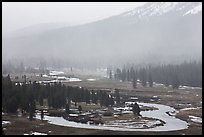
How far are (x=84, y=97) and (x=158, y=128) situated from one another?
4528cm

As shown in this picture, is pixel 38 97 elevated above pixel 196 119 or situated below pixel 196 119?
above

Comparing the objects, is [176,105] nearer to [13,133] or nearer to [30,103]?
[30,103]

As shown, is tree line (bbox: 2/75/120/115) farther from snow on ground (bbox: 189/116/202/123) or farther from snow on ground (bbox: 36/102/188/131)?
snow on ground (bbox: 189/116/202/123)

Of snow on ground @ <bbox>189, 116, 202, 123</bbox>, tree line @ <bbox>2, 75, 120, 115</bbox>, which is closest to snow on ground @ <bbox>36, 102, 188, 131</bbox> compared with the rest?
snow on ground @ <bbox>189, 116, 202, 123</bbox>

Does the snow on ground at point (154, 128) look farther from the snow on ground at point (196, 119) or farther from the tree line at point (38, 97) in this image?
the tree line at point (38, 97)

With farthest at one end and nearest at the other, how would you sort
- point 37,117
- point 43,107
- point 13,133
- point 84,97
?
point 84,97, point 43,107, point 37,117, point 13,133

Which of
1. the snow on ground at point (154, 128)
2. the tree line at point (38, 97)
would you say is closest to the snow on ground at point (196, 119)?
the snow on ground at point (154, 128)

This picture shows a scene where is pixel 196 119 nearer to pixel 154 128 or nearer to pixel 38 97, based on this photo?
pixel 154 128

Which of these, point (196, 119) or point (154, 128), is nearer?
point (154, 128)

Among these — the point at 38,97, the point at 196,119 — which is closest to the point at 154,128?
the point at 196,119

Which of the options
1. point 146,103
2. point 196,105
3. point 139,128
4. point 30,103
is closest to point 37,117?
point 30,103

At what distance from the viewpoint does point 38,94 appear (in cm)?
10631

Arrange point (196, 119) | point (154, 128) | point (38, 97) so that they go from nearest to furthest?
point (154, 128) < point (196, 119) < point (38, 97)

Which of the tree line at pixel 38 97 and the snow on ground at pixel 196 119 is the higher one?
the tree line at pixel 38 97
